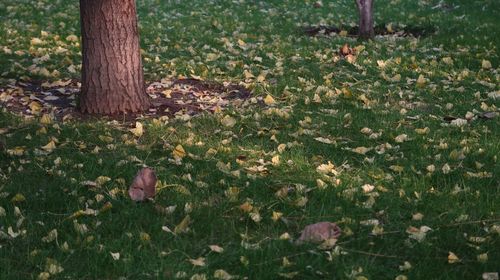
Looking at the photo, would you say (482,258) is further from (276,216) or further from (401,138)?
(401,138)

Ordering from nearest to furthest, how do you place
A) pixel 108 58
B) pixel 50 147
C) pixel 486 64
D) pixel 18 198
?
pixel 18 198 < pixel 50 147 < pixel 108 58 < pixel 486 64

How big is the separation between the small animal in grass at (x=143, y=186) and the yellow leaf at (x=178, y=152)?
675 millimetres

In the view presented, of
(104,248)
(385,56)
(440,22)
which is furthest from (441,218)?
(440,22)

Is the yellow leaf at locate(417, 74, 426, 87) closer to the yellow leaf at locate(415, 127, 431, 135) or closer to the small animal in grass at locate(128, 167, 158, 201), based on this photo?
the yellow leaf at locate(415, 127, 431, 135)

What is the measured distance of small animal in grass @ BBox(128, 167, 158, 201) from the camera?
4500 mm

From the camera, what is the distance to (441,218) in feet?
13.8

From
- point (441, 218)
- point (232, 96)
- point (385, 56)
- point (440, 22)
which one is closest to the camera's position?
point (441, 218)

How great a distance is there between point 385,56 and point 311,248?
5.75 m

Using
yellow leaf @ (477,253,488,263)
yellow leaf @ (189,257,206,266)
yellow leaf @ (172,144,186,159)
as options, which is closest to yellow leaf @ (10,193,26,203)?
yellow leaf @ (172,144,186,159)

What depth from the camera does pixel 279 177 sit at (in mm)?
4898

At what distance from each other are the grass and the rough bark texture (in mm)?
456

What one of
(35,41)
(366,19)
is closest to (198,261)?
(35,41)

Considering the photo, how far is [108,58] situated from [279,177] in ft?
8.12

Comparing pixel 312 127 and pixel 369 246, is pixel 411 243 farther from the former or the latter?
pixel 312 127
